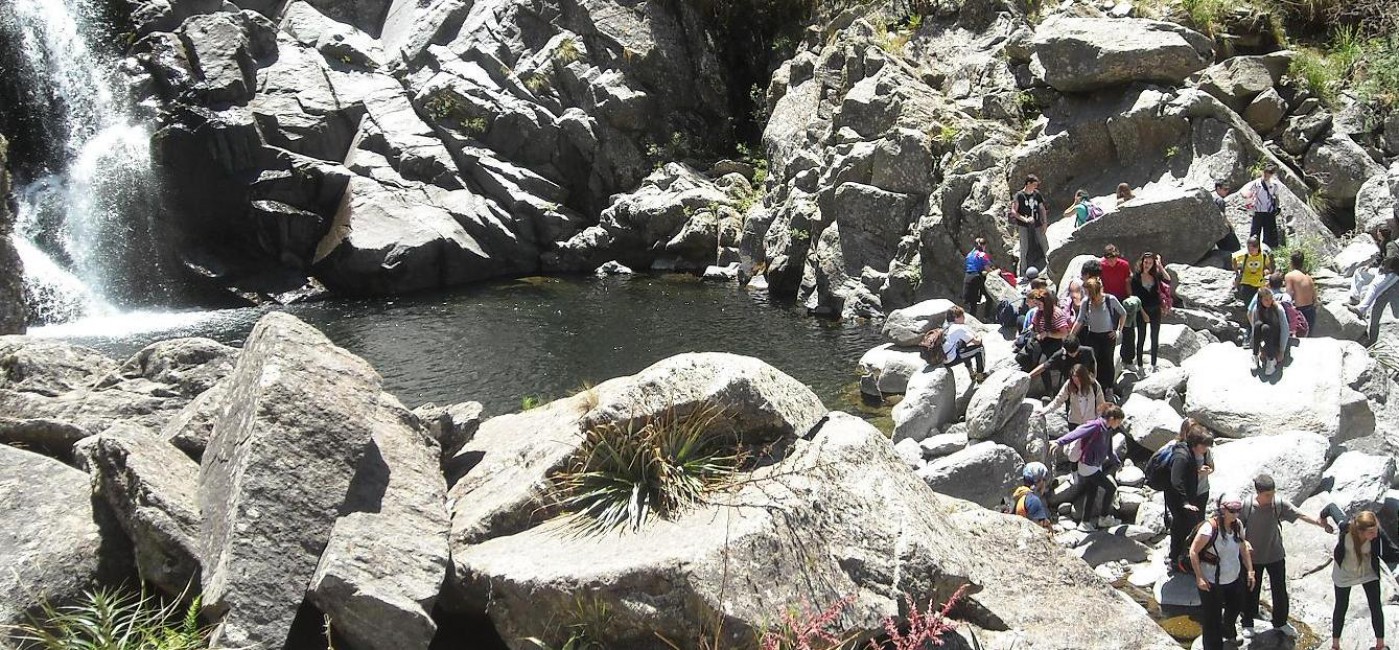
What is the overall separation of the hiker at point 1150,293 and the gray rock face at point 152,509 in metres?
15.1

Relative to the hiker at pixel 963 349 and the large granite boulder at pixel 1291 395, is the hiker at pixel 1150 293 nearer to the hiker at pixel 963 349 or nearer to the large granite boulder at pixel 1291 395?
the large granite boulder at pixel 1291 395

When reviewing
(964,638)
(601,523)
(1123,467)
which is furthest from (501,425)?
(1123,467)

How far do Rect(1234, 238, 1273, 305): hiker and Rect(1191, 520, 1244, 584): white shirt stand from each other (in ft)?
33.6

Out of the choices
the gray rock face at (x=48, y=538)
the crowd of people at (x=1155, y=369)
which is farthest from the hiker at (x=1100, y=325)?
the gray rock face at (x=48, y=538)

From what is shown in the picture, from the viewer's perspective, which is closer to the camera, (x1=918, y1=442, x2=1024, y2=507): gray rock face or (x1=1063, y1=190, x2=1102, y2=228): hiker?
(x1=918, y1=442, x2=1024, y2=507): gray rock face

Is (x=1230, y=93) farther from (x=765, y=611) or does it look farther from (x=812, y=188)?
(x=765, y=611)

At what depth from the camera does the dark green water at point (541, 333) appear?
77.4 ft

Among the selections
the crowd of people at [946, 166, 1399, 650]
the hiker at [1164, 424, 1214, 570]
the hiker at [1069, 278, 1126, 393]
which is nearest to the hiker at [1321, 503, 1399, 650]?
the crowd of people at [946, 166, 1399, 650]

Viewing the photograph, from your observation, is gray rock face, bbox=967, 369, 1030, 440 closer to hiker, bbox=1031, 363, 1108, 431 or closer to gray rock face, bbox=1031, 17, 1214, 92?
hiker, bbox=1031, 363, 1108, 431

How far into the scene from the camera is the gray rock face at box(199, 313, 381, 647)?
7.05 m

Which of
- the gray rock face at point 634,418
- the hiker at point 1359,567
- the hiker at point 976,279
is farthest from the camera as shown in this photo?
the hiker at point 976,279

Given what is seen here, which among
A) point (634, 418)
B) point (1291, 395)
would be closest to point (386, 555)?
point (634, 418)

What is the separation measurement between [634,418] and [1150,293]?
11853 mm

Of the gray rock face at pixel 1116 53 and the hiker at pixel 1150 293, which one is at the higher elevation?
the gray rock face at pixel 1116 53
